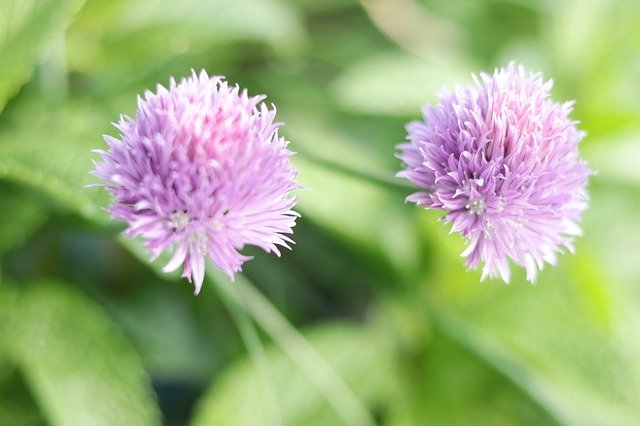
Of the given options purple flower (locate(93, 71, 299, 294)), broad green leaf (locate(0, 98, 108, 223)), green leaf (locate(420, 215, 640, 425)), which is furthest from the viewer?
green leaf (locate(420, 215, 640, 425))

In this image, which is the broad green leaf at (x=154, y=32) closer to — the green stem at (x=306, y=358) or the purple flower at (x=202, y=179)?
the green stem at (x=306, y=358)

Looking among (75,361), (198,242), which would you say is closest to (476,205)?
(198,242)

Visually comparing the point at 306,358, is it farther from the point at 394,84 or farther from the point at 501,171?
the point at 501,171

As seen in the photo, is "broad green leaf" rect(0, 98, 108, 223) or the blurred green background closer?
"broad green leaf" rect(0, 98, 108, 223)

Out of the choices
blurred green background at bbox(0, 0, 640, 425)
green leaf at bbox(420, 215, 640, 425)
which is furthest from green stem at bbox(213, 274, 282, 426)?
green leaf at bbox(420, 215, 640, 425)

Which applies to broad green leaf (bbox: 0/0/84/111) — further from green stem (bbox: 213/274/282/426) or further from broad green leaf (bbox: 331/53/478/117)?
broad green leaf (bbox: 331/53/478/117)

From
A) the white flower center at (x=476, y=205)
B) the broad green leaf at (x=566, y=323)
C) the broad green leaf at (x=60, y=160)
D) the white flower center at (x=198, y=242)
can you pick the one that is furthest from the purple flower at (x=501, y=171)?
the broad green leaf at (x=566, y=323)

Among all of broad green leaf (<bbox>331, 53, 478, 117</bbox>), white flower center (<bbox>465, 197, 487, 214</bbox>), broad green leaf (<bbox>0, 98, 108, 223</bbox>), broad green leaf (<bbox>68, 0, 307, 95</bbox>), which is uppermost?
broad green leaf (<bbox>331, 53, 478, 117</bbox>)

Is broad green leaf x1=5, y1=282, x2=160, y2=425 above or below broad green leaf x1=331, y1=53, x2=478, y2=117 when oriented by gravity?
below
